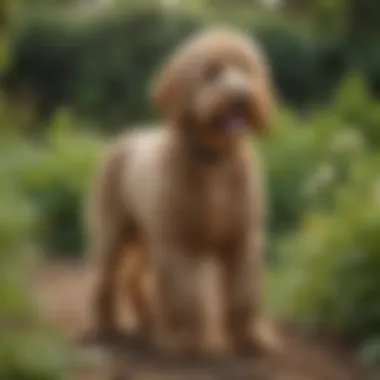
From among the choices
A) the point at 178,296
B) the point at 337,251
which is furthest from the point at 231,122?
the point at 337,251

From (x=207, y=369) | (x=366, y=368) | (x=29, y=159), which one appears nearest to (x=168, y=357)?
(x=207, y=369)

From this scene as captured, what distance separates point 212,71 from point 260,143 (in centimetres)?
298

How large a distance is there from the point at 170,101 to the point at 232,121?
0.26 metres

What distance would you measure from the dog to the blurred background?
0.37 m

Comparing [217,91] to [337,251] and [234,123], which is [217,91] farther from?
[337,251]

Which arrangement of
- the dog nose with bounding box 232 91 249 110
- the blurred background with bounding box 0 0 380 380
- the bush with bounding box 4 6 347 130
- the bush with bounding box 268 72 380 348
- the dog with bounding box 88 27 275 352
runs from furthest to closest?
the bush with bounding box 4 6 347 130
the bush with bounding box 268 72 380 348
the dog with bounding box 88 27 275 352
the dog nose with bounding box 232 91 249 110
the blurred background with bounding box 0 0 380 380

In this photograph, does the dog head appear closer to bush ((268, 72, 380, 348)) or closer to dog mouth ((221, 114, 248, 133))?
dog mouth ((221, 114, 248, 133))

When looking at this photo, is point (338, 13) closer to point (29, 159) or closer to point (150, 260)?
point (29, 159)

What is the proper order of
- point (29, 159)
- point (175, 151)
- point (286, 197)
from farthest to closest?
point (29, 159), point (286, 197), point (175, 151)

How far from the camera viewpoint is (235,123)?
3.43 metres

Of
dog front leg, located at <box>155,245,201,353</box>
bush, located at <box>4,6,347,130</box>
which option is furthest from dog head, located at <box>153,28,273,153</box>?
bush, located at <box>4,6,347,130</box>

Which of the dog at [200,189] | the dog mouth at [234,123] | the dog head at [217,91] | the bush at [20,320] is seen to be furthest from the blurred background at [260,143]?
the dog mouth at [234,123]

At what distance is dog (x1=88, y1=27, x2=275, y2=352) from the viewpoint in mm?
3494

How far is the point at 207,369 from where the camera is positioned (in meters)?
3.68
